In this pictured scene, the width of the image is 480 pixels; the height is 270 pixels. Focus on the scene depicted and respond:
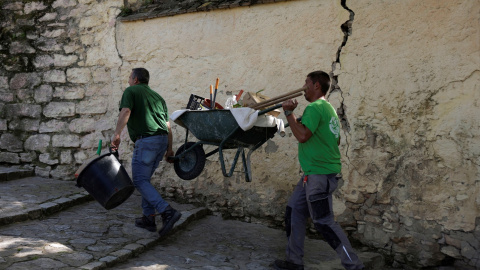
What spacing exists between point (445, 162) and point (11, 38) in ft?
20.6

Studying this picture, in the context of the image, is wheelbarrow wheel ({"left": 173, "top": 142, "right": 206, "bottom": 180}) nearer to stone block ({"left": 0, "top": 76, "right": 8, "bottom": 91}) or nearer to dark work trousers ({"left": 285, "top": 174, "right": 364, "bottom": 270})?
dark work trousers ({"left": 285, "top": 174, "right": 364, "bottom": 270})

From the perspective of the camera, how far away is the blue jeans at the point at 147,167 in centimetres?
478

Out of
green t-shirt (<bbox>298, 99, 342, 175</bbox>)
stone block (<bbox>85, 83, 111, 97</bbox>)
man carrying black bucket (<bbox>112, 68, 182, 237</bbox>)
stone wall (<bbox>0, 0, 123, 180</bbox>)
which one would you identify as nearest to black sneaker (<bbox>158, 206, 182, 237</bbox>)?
man carrying black bucket (<bbox>112, 68, 182, 237</bbox>)

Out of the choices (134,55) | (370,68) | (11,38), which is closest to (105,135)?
(134,55)

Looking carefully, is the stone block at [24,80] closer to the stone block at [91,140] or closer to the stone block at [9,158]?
the stone block at [9,158]

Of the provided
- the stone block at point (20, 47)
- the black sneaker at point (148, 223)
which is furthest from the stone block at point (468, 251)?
the stone block at point (20, 47)

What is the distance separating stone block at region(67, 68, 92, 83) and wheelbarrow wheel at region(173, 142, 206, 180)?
260 cm

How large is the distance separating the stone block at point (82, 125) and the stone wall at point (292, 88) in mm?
22

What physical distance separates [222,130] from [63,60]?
367 centimetres

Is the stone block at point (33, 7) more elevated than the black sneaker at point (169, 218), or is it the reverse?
the stone block at point (33, 7)

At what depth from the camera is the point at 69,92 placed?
7012 mm

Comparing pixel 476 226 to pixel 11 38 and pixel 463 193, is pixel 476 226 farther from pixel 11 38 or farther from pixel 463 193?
pixel 11 38

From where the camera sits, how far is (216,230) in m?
5.56

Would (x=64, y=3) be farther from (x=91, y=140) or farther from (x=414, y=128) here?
(x=414, y=128)
